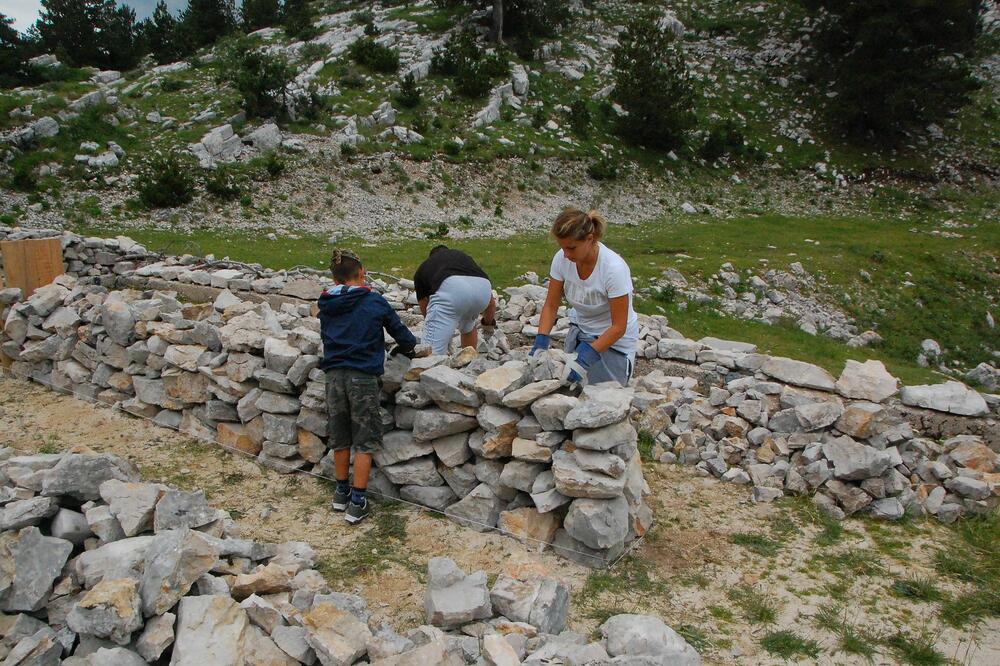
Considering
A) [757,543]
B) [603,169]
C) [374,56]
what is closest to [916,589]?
[757,543]

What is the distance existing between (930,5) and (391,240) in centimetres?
2549

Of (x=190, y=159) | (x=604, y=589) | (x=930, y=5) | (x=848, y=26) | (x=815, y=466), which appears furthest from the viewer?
(x=848, y=26)

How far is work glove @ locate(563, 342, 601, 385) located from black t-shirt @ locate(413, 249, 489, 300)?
1498mm

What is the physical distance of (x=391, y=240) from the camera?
60.7ft

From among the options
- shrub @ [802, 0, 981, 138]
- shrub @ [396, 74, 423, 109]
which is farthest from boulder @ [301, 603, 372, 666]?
shrub @ [802, 0, 981, 138]

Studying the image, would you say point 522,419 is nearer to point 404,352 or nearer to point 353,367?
point 404,352

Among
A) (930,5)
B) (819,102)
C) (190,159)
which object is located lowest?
(190,159)

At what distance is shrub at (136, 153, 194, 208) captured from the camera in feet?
63.4

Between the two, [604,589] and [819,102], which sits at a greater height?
[819,102]

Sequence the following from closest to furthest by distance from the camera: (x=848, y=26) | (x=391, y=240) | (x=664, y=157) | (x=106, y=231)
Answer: (x=106, y=231), (x=391, y=240), (x=664, y=157), (x=848, y=26)

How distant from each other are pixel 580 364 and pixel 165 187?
18150mm

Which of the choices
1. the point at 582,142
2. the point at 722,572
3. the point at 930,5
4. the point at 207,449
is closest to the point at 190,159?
the point at 582,142

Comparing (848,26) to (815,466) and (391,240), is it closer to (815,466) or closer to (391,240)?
(391,240)

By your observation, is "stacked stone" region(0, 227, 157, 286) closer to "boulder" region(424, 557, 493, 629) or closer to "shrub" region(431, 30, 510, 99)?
"boulder" region(424, 557, 493, 629)
